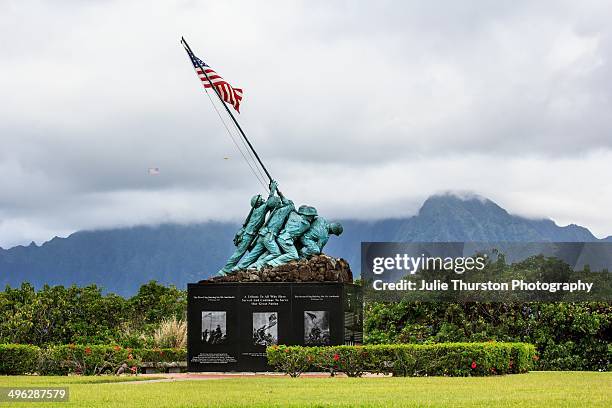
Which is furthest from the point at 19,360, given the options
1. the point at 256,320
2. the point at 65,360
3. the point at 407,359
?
the point at 407,359

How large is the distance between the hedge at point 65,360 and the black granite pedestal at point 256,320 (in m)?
1.90

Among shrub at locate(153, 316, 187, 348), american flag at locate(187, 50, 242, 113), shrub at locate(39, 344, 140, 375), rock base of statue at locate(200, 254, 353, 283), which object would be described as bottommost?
shrub at locate(39, 344, 140, 375)

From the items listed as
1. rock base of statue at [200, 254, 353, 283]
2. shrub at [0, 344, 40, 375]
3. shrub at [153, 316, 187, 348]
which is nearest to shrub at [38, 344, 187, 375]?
shrub at [0, 344, 40, 375]

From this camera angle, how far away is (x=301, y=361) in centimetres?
2338

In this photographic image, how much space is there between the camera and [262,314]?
1018 inches

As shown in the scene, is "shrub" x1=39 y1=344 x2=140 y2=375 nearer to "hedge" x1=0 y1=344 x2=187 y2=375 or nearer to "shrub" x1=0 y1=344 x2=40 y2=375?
"hedge" x1=0 y1=344 x2=187 y2=375

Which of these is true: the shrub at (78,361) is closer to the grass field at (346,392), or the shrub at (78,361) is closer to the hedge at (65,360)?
the hedge at (65,360)

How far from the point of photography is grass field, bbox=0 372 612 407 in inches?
599

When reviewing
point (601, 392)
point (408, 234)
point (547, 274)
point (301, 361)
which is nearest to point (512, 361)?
point (301, 361)

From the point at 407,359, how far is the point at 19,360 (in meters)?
10.4

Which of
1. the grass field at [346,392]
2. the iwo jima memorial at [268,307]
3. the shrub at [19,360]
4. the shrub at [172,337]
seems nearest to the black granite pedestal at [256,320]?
the iwo jima memorial at [268,307]

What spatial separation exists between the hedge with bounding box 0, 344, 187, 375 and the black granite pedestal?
6.22 feet

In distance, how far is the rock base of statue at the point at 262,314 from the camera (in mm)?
25547

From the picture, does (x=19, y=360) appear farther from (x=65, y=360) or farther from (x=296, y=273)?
(x=296, y=273)
